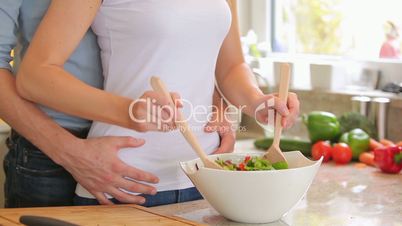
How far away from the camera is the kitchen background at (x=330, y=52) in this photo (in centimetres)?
237

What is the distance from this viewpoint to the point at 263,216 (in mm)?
1225

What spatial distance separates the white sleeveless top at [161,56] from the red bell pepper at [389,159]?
25.4 inches

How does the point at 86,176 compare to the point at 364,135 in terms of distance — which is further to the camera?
the point at 364,135

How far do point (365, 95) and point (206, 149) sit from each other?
1048 millimetres

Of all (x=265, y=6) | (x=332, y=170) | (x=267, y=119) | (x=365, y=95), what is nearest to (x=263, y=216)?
(x=267, y=119)

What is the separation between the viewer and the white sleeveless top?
4.18 feet

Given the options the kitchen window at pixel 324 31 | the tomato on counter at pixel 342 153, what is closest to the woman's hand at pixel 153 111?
the tomato on counter at pixel 342 153

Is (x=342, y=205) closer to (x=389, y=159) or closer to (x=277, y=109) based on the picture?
(x=277, y=109)

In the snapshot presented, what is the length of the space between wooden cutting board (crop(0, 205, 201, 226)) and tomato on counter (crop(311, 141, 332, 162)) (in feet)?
2.91

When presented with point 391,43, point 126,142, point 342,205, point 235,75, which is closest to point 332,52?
point 391,43

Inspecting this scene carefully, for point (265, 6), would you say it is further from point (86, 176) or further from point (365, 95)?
point (86, 176)

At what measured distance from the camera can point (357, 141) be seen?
2061 mm

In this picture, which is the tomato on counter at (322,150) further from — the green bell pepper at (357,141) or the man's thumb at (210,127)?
the man's thumb at (210,127)

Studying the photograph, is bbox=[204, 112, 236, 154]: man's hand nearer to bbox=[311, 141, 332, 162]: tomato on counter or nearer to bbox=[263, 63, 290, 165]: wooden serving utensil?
bbox=[263, 63, 290, 165]: wooden serving utensil
